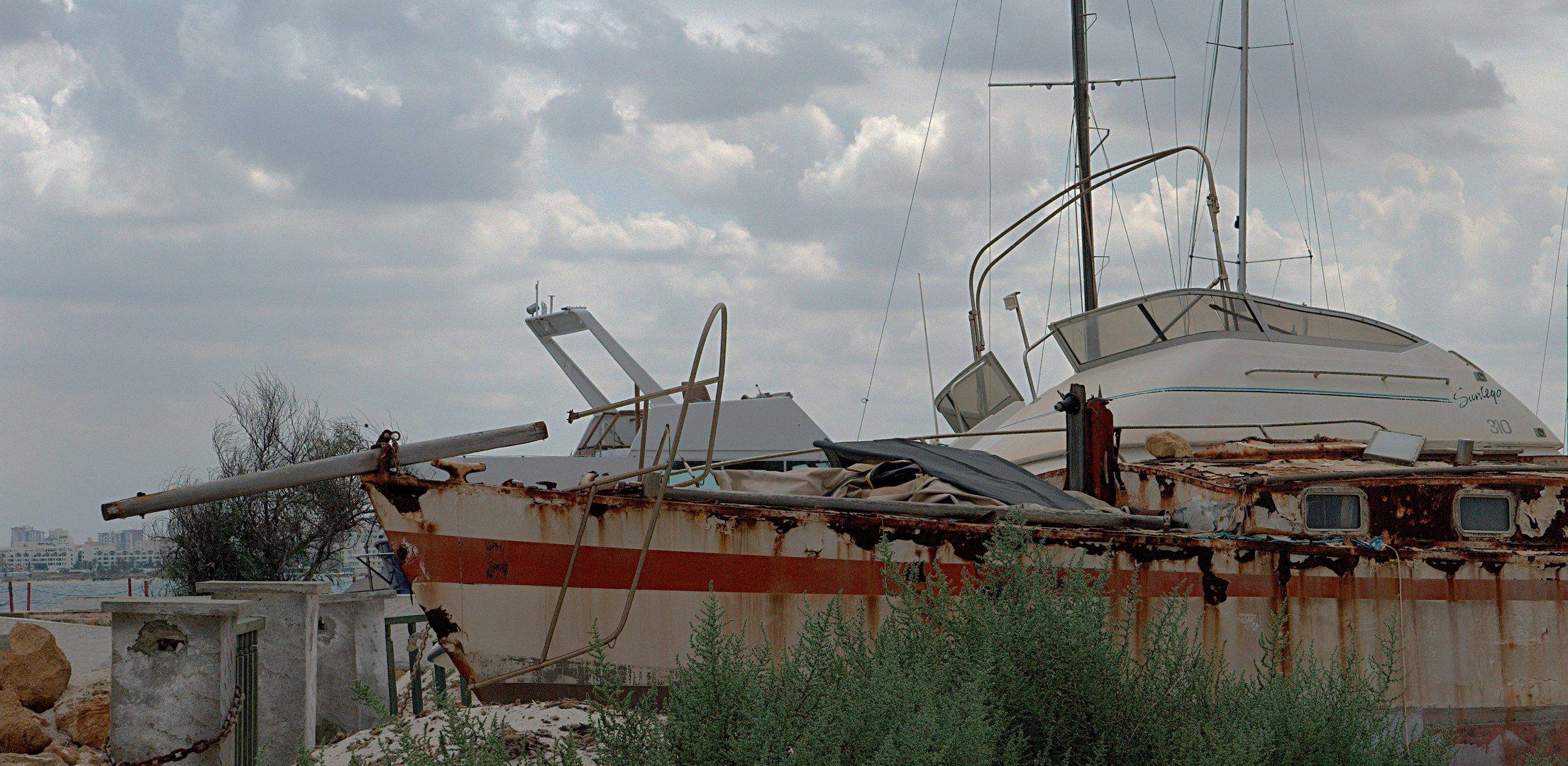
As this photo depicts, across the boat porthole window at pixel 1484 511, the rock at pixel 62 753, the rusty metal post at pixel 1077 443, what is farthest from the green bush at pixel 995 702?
the rock at pixel 62 753

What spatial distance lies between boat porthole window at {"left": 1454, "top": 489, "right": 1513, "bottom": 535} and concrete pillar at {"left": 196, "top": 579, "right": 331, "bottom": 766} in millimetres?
7842

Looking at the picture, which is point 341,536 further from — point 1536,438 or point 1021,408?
point 1536,438

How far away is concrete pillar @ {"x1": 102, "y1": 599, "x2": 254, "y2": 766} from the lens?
6809mm

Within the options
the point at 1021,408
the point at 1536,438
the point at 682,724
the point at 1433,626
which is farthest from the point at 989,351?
the point at 682,724

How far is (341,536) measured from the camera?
25422mm

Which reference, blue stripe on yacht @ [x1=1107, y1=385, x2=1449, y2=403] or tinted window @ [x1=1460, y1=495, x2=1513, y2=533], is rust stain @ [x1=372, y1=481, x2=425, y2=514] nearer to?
tinted window @ [x1=1460, y1=495, x2=1513, y2=533]

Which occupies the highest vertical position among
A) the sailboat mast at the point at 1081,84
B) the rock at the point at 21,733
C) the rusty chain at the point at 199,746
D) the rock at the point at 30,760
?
the sailboat mast at the point at 1081,84

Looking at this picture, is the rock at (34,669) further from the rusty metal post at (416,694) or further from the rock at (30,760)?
the rusty metal post at (416,694)

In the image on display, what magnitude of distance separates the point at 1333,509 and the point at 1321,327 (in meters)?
5.37

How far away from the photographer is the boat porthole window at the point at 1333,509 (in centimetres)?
815

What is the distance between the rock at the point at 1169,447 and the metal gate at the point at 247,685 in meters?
6.88

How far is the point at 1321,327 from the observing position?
1295 centimetres

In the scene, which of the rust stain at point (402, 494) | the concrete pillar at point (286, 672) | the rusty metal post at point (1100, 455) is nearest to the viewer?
the rust stain at point (402, 494)

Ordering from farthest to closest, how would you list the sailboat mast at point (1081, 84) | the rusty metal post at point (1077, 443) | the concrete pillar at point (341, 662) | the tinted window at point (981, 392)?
the sailboat mast at point (1081, 84)
the tinted window at point (981, 392)
the concrete pillar at point (341, 662)
the rusty metal post at point (1077, 443)
